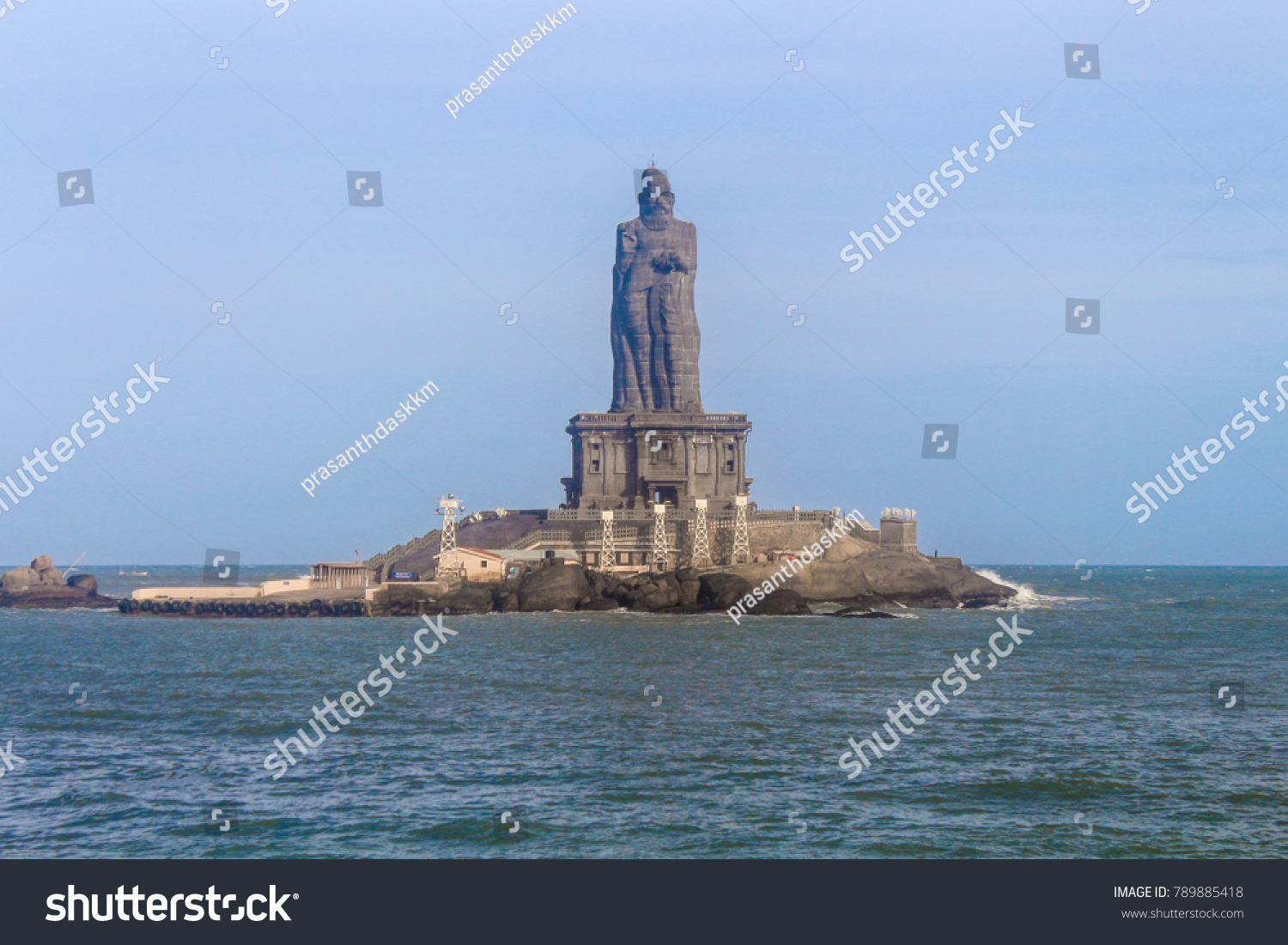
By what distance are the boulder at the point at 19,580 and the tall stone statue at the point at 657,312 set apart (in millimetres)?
50955

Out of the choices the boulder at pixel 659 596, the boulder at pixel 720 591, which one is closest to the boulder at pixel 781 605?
the boulder at pixel 720 591

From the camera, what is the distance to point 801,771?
3409cm

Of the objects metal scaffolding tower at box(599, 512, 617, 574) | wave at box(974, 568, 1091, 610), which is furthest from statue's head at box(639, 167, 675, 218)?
wave at box(974, 568, 1091, 610)

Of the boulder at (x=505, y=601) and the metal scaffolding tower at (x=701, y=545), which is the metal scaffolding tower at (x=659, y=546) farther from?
the boulder at (x=505, y=601)

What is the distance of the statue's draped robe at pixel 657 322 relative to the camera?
12406 cm

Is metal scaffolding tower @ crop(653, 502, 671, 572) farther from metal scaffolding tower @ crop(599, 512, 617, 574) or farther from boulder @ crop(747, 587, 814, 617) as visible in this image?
boulder @ crop(747, 587, 814, 617)

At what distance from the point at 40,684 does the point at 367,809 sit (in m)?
28.8

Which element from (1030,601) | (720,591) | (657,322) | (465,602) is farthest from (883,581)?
(657,322)

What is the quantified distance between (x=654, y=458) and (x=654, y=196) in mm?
24207

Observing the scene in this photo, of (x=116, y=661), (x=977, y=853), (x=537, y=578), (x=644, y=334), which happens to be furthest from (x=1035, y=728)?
(x=644, y=334)

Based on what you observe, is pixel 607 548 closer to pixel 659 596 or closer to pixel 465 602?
pixel 659 596

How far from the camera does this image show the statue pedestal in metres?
120

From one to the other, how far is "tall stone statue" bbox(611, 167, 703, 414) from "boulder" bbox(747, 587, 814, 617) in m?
34.1

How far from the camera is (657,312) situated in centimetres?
12431
